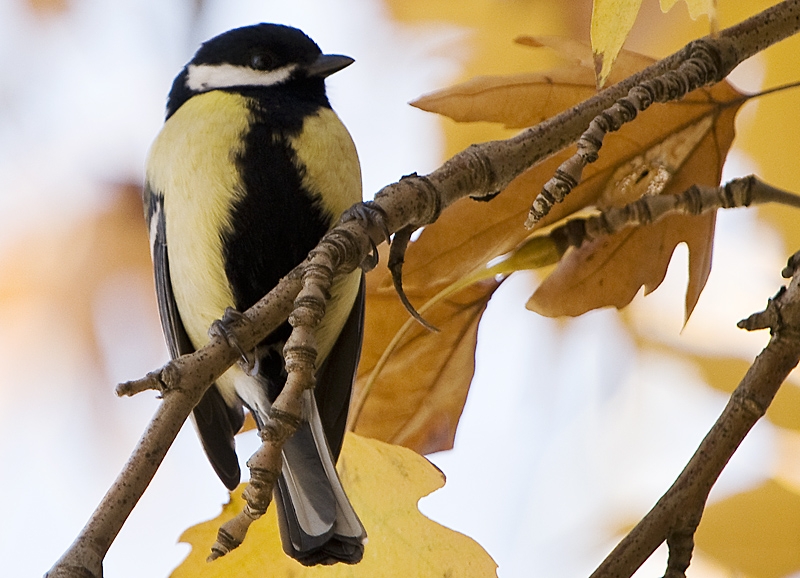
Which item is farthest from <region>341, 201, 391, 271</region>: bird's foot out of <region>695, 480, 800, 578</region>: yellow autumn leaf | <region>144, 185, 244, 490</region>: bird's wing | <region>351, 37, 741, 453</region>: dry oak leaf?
<region>695, 480, 800, 578</region>: yellow autumn leaf

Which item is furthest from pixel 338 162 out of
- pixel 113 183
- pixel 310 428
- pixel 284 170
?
pixel 113 183

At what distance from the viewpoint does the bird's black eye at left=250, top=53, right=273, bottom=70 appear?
675 mm

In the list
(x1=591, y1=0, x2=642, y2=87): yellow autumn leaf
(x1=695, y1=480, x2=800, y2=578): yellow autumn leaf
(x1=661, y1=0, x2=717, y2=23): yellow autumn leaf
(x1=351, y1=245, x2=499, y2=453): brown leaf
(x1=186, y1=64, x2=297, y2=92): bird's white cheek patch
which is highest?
(x1=186, y1=64, x2=297, y2=92): bird's white cheek patch

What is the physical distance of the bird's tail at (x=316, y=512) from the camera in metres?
0.47

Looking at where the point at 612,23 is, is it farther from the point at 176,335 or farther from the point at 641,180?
the point at 176,335

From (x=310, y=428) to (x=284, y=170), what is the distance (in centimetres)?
18

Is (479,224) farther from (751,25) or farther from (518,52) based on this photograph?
(518,52)

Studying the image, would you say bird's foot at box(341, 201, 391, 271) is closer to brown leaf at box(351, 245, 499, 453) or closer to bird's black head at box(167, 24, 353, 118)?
brown leaf at box(351, 245, 499, 453)

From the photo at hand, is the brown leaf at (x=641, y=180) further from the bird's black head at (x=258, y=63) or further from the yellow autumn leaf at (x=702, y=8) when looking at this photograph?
the bird's black head at (x=258, y=63)

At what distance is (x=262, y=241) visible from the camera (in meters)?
0.56

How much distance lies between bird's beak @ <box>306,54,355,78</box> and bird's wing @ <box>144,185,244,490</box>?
165mm

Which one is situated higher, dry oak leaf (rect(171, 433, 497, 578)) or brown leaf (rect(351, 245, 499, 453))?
brown leaf (rect(351, 245, 499, 453))

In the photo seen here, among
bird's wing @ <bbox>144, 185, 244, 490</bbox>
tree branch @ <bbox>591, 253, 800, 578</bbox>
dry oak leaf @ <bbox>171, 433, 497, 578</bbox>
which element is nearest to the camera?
tree branch @ <bbox>591, 253, 800, 578</bbox>

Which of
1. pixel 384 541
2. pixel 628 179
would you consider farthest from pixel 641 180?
pixel 384 541
